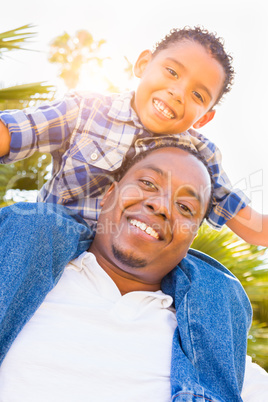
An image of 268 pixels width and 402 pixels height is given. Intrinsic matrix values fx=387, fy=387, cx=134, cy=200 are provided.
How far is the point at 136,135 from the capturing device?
2215mm

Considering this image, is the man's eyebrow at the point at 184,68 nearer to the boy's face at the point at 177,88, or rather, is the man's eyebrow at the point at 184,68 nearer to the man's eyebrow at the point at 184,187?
the boy's face at the point at 177,88

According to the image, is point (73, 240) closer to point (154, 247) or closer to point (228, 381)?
point (154, 247)

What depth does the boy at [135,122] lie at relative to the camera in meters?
2.09

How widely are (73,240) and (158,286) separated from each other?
0.59 m

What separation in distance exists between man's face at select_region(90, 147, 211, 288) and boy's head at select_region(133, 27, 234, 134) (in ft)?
0.65

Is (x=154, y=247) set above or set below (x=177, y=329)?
above

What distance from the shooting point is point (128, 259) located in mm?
1895

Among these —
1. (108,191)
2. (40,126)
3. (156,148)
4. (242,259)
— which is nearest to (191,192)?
(156,148)

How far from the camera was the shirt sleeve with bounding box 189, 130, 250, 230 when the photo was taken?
7.61ft

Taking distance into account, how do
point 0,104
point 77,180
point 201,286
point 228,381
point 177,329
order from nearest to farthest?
point 228,381 → point 177,329 → point 201,286 → point 77,180 → point 0,104

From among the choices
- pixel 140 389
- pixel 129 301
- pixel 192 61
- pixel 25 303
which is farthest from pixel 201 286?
pixel 192 61

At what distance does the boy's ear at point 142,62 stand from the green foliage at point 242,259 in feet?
5.22

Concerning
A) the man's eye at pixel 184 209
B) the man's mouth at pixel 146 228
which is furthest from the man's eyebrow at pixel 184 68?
the man's mouth at pixel 146 228

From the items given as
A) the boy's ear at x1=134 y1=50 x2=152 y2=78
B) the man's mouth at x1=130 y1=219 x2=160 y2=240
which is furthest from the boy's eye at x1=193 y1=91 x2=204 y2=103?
the man's mouth at x1=130 y1=219 x2=160 y2=240
